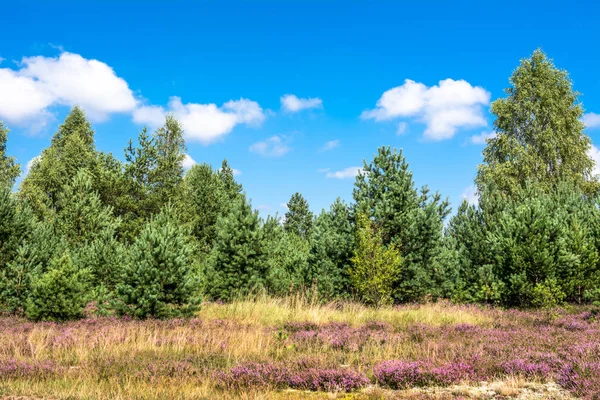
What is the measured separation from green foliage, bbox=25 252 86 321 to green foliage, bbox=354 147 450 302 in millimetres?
10672

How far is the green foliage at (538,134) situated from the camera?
32969 millimetres

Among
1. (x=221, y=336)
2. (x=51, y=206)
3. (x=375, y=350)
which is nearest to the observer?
(x=375, y=350)

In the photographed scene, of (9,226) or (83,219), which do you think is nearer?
(9,226)

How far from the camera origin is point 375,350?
928 centimetres

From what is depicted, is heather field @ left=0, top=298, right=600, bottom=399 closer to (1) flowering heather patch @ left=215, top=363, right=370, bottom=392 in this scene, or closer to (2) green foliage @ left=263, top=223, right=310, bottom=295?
(1) flowering heather patch @ left=215, top=363, right=370, bottom=392

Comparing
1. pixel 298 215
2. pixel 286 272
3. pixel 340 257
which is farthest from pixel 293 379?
pixel 298 215

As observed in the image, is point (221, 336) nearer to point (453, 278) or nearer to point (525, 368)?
point (525, 368)

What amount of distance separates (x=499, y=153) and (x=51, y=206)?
4037 centimetres

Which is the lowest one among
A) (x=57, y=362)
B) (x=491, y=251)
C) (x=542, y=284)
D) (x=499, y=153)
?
(x=57, y=362)

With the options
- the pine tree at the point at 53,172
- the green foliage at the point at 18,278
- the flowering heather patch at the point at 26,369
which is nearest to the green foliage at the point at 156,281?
the green foliage at the point at 18,278

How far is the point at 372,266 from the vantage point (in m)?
17.0

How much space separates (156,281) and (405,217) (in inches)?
413

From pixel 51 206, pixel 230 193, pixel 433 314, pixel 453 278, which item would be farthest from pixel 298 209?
pixel 433 314

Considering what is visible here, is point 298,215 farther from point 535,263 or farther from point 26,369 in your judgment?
point 26,369
